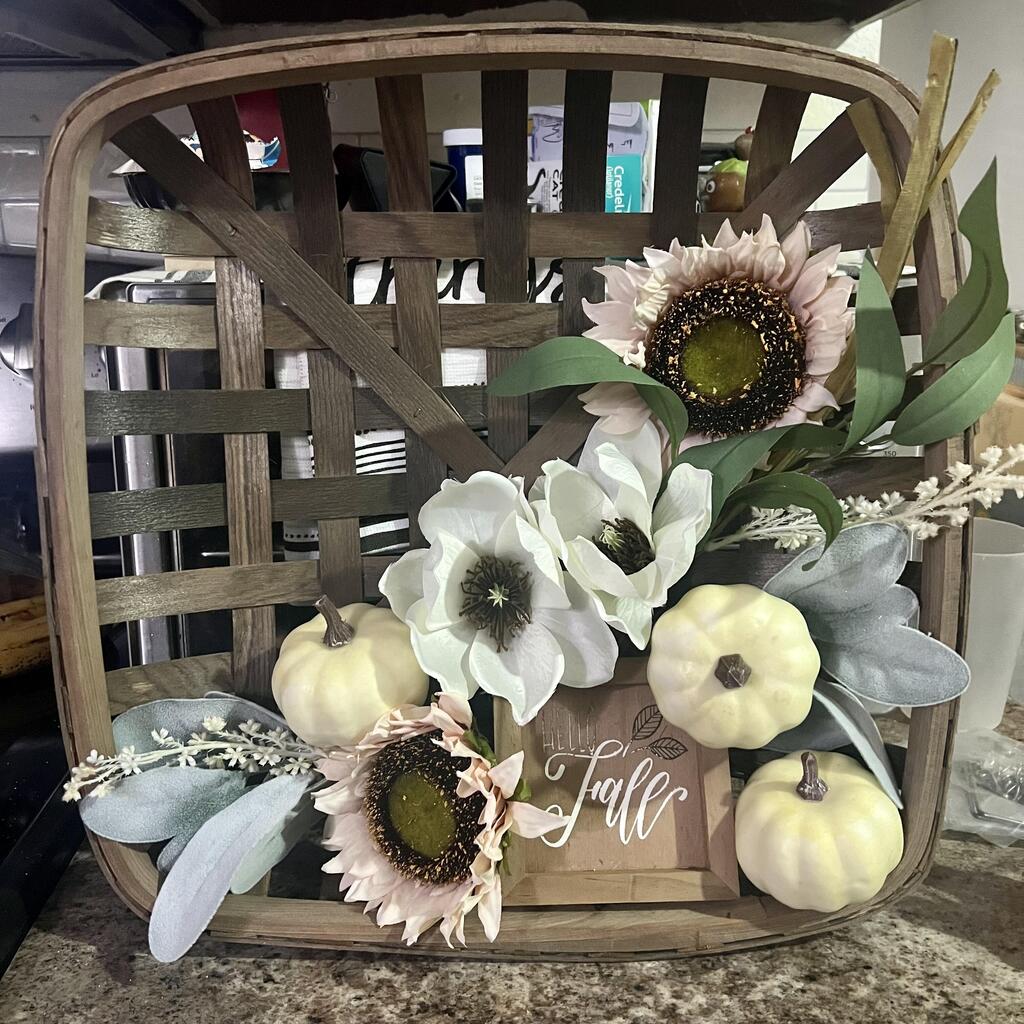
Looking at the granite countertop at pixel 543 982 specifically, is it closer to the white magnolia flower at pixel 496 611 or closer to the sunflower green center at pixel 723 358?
the white magnolia flower at pixel 496 611

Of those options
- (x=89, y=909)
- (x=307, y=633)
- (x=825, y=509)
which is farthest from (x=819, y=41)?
(x=89, y=909)

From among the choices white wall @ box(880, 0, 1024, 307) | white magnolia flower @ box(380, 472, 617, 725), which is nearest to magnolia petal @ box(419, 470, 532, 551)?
white magnolia flower @ box(380, 472, 617, 725)

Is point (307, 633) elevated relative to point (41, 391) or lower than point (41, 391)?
lower

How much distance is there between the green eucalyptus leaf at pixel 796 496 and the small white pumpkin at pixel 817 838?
5.5 inches

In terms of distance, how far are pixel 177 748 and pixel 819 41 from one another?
127 cm

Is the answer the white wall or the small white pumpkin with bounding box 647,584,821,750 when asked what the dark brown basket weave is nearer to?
the small white pumpkin with bounding box 647,584,821,750

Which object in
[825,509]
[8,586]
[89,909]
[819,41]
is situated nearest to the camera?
[825,509]

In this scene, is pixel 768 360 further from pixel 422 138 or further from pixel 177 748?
pixel 177 748

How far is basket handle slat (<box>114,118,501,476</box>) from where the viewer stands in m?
0.53

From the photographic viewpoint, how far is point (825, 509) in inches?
18.5

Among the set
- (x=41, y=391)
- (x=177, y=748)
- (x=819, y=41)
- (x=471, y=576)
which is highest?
(x=819, y=41)

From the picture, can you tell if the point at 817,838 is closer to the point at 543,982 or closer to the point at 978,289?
the point at 543,982

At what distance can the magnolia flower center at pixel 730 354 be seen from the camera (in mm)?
494

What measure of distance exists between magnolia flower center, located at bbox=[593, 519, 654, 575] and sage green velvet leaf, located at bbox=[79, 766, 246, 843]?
296mm
